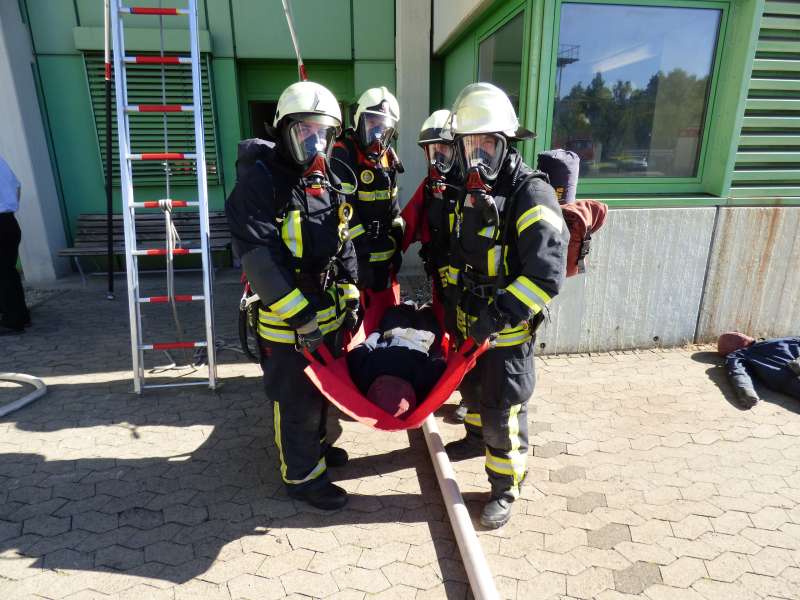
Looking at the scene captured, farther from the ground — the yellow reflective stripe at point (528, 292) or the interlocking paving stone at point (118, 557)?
the yellow reflective stripe at point (528, 292)

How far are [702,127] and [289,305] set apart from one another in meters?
4.36

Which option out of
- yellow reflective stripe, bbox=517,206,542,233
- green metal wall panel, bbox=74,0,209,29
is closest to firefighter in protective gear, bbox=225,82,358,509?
yellow reflective stripe, bbox=517,206,542,233

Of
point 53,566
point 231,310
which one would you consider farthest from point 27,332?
point 53,566

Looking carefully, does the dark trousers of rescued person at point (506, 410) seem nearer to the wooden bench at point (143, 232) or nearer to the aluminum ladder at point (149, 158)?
the aluminum ladder at point (149, 158)

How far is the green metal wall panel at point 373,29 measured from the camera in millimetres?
7762

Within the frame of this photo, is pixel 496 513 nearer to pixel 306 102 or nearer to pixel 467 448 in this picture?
pixel 467 448

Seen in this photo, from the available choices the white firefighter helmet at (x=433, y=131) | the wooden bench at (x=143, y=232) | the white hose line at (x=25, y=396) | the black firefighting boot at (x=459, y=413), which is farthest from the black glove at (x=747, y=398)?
the wooden bench at (x=143, y=232)

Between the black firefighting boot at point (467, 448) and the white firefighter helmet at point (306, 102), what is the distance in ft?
7.39

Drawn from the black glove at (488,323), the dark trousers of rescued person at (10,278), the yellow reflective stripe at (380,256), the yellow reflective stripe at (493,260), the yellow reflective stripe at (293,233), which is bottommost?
the dark trousers of rescued person at (10,278)

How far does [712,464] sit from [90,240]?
8.25 metres

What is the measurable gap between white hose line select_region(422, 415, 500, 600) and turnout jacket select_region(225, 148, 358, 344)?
1027 millimetres

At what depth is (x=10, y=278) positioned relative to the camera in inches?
220

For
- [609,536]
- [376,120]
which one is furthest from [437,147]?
[609,536]

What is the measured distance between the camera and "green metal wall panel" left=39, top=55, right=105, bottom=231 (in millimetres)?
7391
